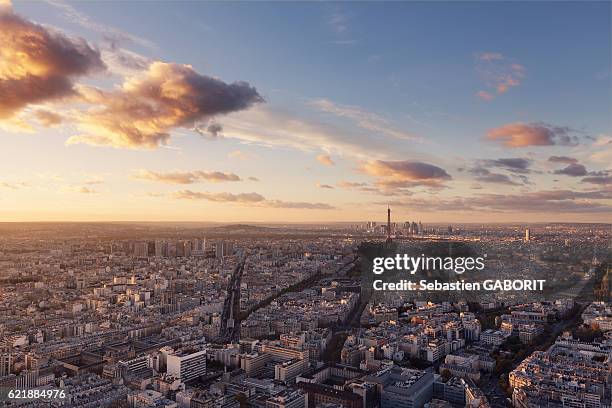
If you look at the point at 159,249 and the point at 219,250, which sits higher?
the point at 159,249

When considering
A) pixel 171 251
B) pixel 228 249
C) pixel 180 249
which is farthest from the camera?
pixel 228 249

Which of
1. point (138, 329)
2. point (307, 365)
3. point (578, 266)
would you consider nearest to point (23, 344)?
point (138, 329)

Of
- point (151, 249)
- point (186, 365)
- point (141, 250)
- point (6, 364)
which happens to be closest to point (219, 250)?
point (151, 249)

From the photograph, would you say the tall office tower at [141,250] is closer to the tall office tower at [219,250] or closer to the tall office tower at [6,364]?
the tall office tower at [219,250]

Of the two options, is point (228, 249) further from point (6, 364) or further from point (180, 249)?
point (6, 364)

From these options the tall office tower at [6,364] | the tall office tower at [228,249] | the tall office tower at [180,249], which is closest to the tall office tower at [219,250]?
the tall office tower at [228,249]

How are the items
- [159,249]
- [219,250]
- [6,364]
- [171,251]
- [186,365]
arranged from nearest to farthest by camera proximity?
[186,365] → [6,364] → [159,249] → [171,251] → [219,250]

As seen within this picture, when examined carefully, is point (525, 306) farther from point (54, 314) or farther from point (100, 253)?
point (100, 253)

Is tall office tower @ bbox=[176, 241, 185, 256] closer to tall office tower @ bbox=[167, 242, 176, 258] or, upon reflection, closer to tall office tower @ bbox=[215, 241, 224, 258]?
tall office tower @ bbox=[167, 242, 176, 258]

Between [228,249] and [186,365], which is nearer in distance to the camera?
[186,365]
